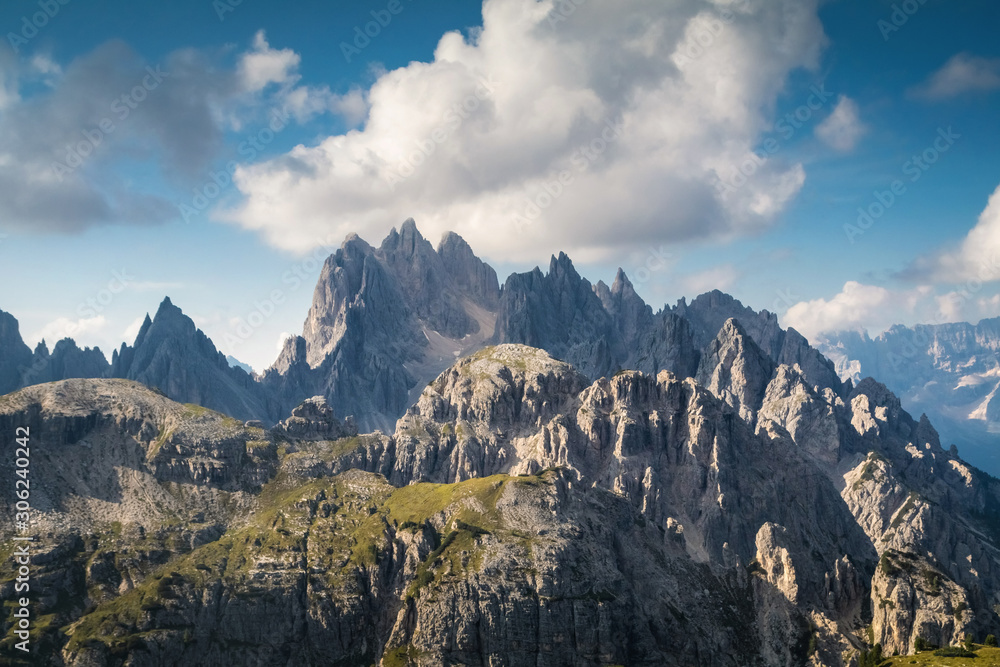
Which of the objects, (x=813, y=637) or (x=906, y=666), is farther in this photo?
(x=813, y=637)

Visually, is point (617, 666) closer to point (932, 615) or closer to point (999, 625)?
point (932, 615)

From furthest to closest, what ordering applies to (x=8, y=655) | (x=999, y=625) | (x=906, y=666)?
(x=8, y=655), (x=999, y=625), (x=906, y=666)

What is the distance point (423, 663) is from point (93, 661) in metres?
77.3

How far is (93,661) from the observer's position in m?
196

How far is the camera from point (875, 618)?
192 metres

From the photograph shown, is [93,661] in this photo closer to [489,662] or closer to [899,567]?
[489,662]

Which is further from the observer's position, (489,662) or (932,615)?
(489,662)

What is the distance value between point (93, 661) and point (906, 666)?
176 metres

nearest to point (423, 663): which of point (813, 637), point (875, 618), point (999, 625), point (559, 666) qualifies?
point (559, 666)

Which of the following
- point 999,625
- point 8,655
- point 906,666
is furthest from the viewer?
point 8,655

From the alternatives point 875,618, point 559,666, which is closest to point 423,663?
Answer: point 559,666

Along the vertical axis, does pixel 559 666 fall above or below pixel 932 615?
below

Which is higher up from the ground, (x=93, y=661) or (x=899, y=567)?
(x=899, y=567)

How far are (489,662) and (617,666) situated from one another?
99.2 feet
